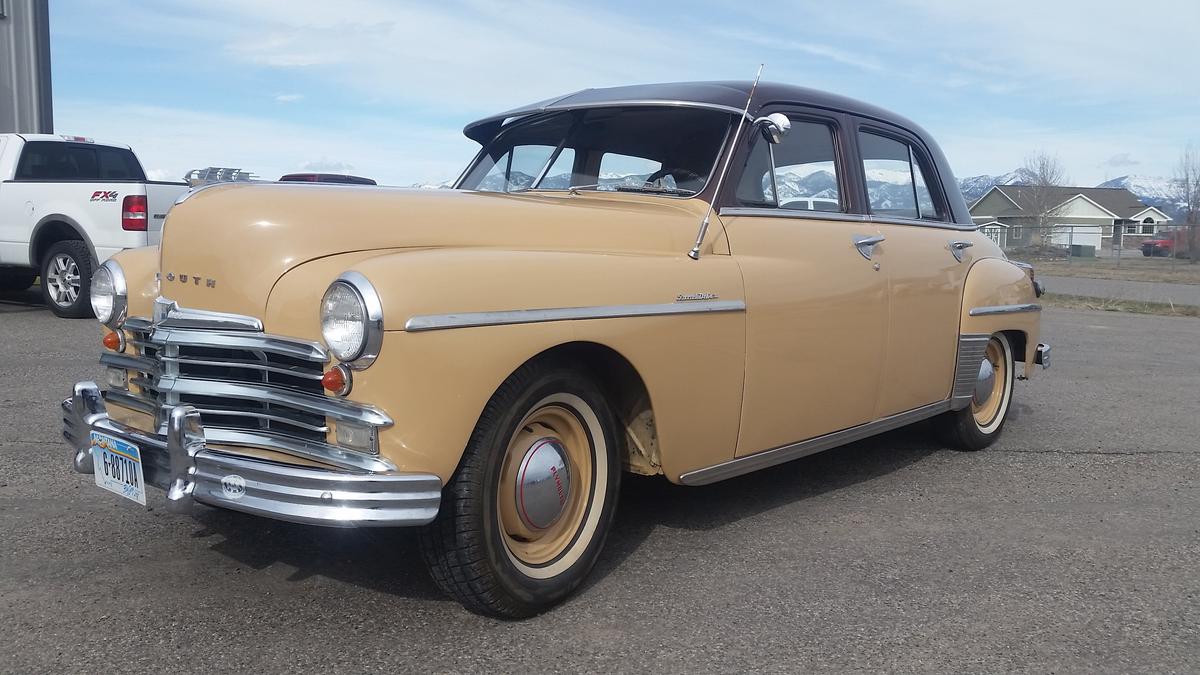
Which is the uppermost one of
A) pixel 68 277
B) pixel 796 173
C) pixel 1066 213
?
pixel 1066 213

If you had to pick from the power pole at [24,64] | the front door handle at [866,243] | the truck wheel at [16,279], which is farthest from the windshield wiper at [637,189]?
the power pole at [24,64]

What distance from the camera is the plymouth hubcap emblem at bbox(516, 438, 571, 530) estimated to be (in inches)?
127

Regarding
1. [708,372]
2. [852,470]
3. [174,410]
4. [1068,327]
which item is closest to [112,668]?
[174,410]

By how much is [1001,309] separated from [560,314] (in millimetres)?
3408

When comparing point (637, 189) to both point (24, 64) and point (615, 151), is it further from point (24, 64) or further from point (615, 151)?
point (24, 64)

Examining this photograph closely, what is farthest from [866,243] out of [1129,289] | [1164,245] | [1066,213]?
[1066,213]

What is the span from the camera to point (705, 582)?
3553 millimetres

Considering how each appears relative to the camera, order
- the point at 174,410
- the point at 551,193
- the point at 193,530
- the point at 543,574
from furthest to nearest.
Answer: the point at 551,193 < the point at 193,530 < the point at 543,574 < the point at 174,410

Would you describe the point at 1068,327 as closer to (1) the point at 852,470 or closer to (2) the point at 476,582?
(1) the point at 852,470

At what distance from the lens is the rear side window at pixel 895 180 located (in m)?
4.91

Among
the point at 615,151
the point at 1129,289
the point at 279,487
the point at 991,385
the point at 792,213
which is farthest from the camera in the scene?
the point at 1129,289

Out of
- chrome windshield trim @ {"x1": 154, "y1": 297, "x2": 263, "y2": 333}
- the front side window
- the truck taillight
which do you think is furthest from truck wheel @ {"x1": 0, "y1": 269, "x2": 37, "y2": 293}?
the front side window

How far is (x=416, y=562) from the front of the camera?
3631 mm

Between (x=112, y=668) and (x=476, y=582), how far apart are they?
1.02 m
